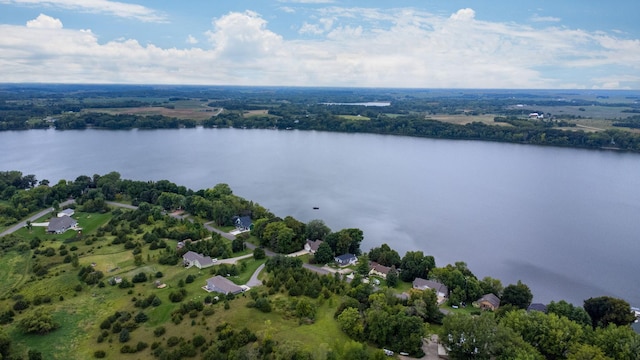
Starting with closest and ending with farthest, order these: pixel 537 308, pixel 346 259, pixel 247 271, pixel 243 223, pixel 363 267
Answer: pixel 537 308
pixel 363 267
pixel 247 271
pixel 346 259
pixel 243 223

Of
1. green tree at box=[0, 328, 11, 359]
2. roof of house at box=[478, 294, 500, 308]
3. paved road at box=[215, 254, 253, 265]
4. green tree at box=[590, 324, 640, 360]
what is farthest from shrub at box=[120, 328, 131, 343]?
green tree at box=[590, 324, 640, 360]

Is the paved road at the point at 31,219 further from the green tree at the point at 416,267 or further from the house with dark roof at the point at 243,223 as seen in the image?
the green tree at the point at 416,267

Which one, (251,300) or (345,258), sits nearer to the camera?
(251,300)

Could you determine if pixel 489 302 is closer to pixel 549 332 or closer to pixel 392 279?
pixel 549 332

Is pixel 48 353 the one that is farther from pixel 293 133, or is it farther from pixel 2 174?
pixel 293 133

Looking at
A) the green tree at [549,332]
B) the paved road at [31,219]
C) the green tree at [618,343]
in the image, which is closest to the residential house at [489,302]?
the green tree at [549,332]

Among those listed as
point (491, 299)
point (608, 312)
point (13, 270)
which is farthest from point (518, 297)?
point (13, 270)

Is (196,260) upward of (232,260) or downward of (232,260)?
upward
